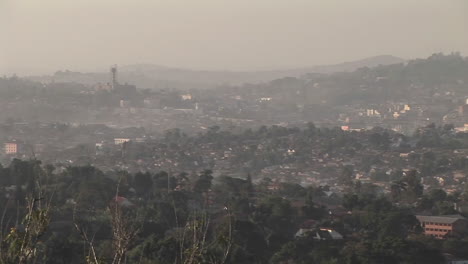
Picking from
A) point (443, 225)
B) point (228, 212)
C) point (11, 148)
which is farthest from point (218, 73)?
point (228, 212)

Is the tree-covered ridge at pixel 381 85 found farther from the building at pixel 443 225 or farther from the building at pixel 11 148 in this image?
the building at pixel 443 225

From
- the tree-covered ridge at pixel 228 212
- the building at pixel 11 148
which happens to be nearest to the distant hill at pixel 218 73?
the building at pixel 11 148

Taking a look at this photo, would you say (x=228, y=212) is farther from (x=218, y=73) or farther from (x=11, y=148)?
(x=218, y=73)

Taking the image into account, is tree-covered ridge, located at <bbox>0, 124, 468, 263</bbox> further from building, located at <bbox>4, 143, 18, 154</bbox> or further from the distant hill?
the distant hill

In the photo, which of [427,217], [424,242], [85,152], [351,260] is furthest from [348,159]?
[351,260]

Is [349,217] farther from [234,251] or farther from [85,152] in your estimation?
[85,152]
